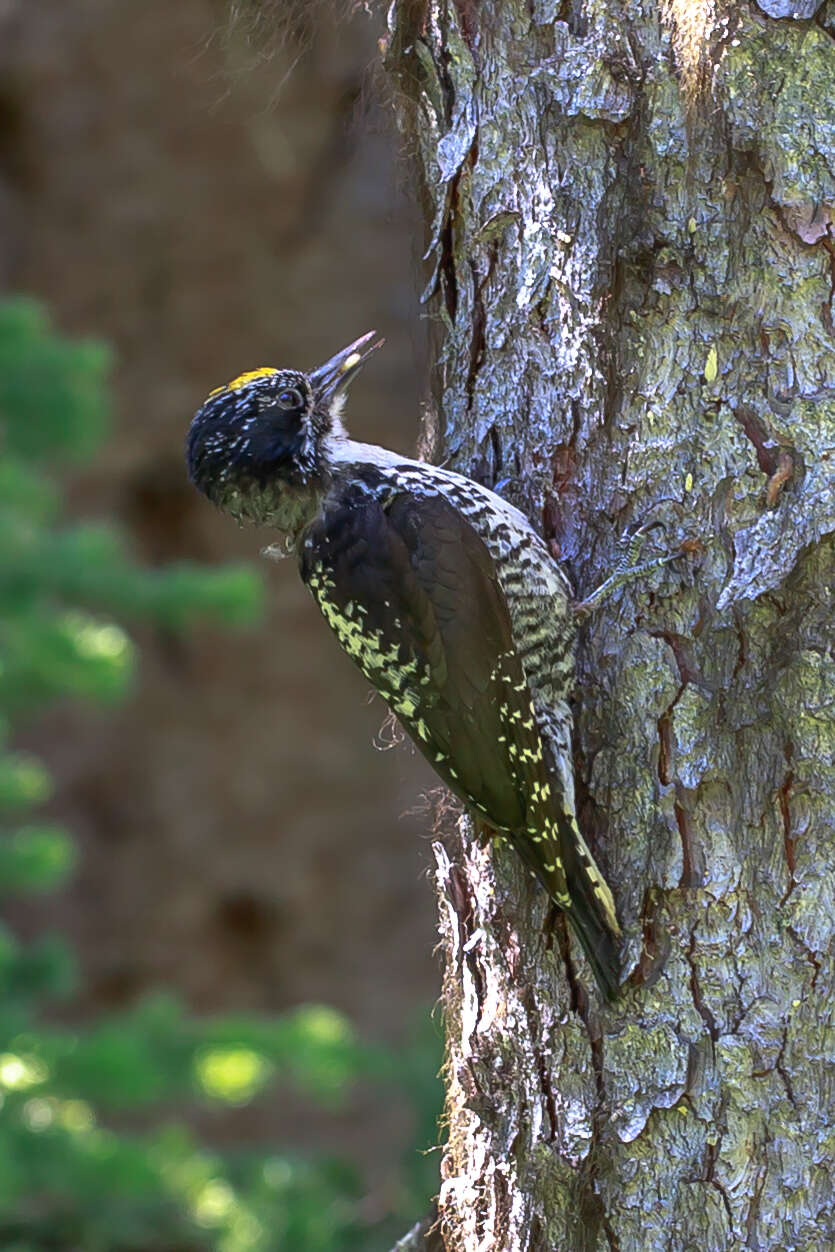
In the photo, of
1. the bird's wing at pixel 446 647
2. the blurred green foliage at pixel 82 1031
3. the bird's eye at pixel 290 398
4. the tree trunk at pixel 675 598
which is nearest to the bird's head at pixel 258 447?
the bird's eye at pixel 290 398

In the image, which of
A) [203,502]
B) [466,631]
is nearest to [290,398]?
[466,631]

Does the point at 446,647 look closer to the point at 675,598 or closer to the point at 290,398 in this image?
the point at 675,598

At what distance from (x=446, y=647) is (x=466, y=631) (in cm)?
4

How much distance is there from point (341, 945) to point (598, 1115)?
17.3 ft

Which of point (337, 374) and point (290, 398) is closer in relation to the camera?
point (290, 398)

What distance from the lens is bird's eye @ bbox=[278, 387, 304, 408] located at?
9.42 ft

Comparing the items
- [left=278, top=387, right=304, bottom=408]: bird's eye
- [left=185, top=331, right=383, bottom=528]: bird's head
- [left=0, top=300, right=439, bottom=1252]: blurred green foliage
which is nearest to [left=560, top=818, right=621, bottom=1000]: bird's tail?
[left=185, top=331, right=383, bottom=528]: bird's head

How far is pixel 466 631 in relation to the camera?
97.5 inches

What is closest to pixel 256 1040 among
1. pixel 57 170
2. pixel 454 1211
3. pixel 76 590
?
pixel 76 590

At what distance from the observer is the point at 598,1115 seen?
7.03 ft

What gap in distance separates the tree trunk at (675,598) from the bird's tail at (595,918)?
3cm

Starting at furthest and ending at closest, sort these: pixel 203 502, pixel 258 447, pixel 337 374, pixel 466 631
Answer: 1. pixel 203 502
2. pixel 337 374
3. pixel 258 447
4. pixel 466 631

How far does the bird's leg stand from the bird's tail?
413mm

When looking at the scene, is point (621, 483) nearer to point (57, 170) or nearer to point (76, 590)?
point (76, 590)
